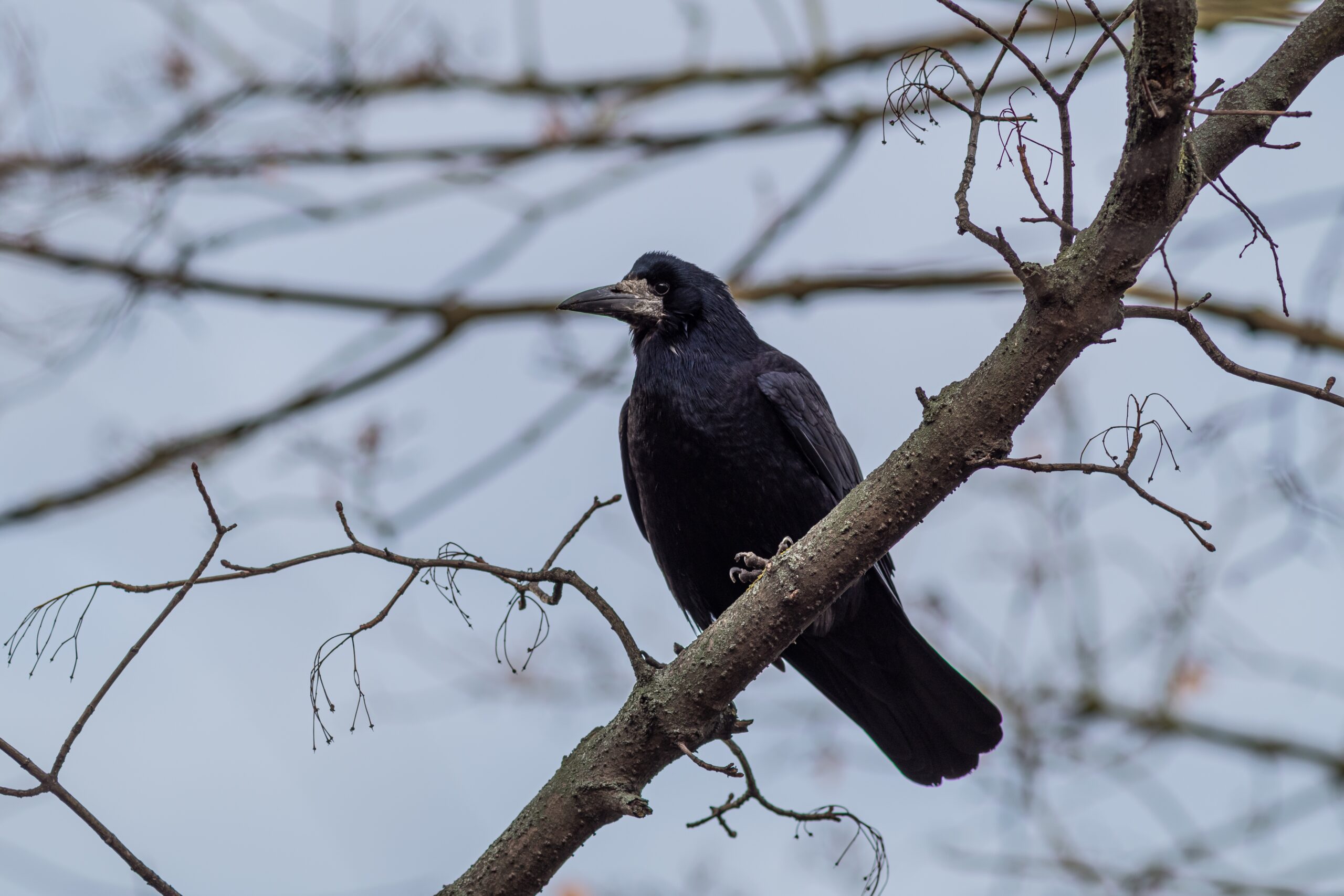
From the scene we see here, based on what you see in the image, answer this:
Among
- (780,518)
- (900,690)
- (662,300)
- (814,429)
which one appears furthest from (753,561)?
(662,300)

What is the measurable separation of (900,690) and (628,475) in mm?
1355

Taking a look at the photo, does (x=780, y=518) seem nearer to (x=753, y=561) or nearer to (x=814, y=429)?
(x=814, y=429)

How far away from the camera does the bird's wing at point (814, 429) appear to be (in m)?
4.20

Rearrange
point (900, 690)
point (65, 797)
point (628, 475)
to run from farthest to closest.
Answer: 1. point (628, 475)
2. point (900, 690)
3. point (65, 797)

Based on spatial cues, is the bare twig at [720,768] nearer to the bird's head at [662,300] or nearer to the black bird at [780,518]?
the black bird at [780,518]

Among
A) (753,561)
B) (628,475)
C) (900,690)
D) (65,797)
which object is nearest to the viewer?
(65,797)

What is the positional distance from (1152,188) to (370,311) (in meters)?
3.89

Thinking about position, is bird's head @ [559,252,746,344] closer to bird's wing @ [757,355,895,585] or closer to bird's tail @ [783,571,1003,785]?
bird's wing @ [757,355,895,585]

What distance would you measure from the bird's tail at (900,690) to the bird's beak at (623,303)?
1505 mm

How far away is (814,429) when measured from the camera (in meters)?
4.22

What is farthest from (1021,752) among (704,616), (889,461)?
(889,461)

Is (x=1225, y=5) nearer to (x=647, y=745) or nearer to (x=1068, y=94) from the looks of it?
(x=1068, y=94)

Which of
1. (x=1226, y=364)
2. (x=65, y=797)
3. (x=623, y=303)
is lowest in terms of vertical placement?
(x=65, y=797)

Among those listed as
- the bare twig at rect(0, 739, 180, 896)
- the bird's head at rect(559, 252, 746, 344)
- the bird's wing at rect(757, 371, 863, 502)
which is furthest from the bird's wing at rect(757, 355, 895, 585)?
the bare twig at rect(0, 739, 180, 896)
